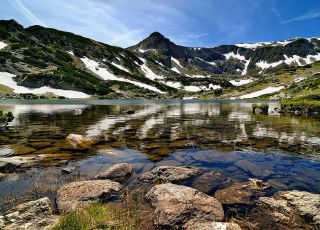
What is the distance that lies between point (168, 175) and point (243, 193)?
4.08m

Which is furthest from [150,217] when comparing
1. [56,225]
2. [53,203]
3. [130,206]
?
[53,203]

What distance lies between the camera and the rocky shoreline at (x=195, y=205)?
10562 millimetres

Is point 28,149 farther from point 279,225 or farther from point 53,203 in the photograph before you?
point 279,225

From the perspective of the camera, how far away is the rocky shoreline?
10.6m

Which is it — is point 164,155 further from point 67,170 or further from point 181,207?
point 181,207

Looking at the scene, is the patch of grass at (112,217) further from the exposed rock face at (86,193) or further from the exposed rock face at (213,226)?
the exposed rock face at (213,226)

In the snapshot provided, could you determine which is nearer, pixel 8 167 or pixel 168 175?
pixel 168 175

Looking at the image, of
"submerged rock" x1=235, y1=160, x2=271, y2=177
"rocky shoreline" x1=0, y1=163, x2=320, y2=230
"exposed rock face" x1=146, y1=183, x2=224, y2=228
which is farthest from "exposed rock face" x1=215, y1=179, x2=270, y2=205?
"submerged rock" x1=235, y1=160, x2=271, y2=177

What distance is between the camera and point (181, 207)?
37.7 feet

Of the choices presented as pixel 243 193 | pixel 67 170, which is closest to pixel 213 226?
pixel 243 193

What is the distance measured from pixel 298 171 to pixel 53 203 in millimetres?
13372

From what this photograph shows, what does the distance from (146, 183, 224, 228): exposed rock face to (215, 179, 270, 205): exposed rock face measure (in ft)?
4.26

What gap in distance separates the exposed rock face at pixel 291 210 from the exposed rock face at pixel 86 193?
6.17 metres

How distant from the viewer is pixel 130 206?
490 inches
